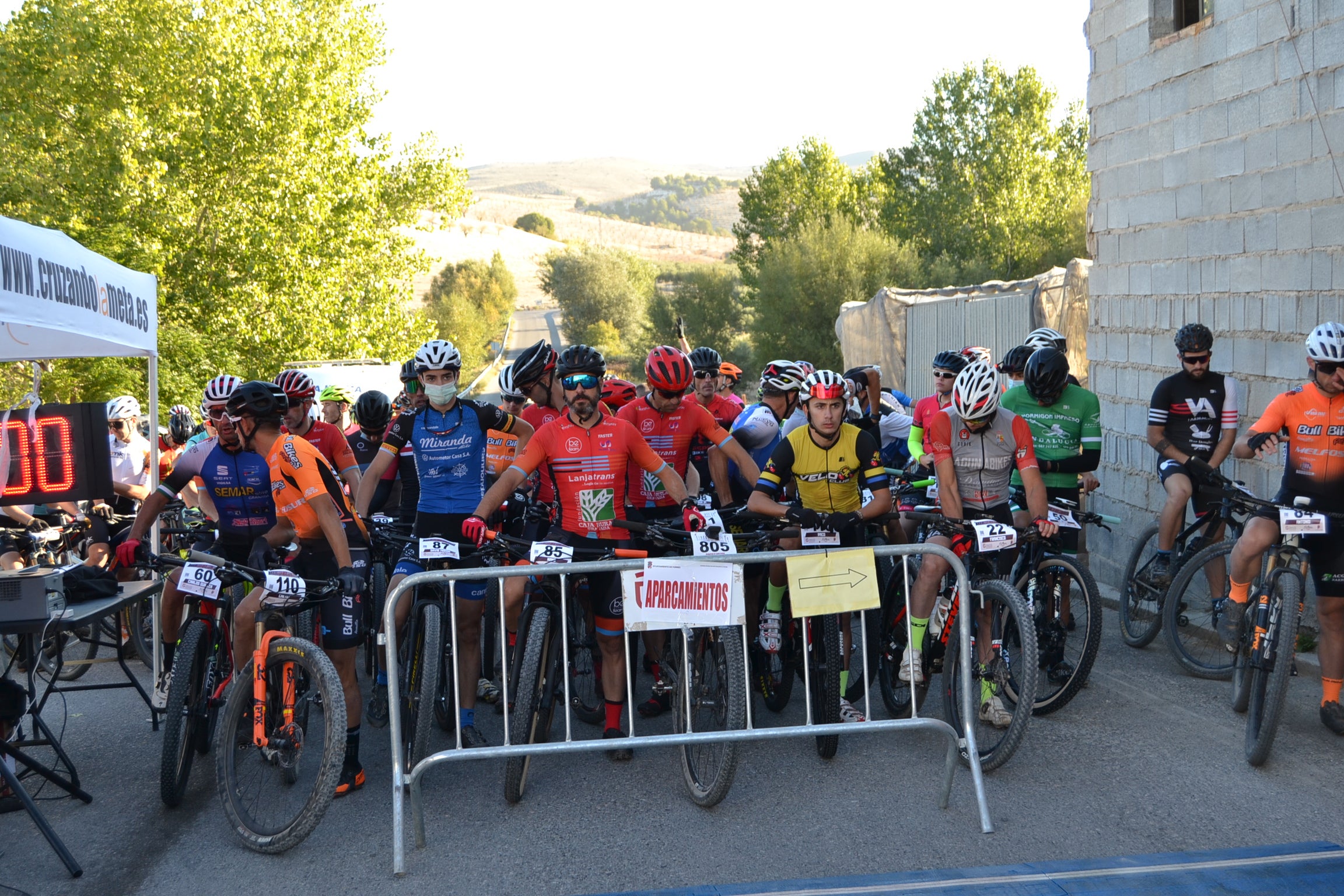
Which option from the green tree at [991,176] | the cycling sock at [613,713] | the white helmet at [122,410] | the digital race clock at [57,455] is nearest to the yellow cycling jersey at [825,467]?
the cycling sock at [613,713]

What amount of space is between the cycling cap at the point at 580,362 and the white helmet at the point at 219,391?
68.1 inches

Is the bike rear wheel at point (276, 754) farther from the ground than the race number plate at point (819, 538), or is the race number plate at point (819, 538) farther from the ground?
the race number plate at point (819, 538)

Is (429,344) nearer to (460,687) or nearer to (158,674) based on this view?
(460,687)

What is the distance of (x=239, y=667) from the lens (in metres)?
5.73

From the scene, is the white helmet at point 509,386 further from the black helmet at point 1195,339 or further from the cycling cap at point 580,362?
the black helmet at point 1195,339

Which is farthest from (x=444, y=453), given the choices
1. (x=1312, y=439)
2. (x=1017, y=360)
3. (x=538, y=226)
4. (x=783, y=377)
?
(x=538, y=226)

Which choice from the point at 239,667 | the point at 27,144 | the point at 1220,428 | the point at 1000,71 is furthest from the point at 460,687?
the point at 1000,71

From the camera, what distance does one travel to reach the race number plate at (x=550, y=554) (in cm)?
550

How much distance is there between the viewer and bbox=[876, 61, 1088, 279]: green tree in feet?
213

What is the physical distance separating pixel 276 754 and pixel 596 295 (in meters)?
88.3

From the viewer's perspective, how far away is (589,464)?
19.6 ft

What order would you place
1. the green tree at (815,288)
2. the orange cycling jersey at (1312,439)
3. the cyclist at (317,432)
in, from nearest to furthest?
1. the orange cycling jersey at (1312,439)
2. the cyclist at (317,432)
3. the green tree at (815,288)

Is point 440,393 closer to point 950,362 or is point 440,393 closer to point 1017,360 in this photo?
point 1017,360

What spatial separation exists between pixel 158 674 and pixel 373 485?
199 cm
